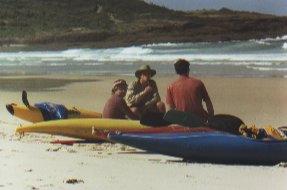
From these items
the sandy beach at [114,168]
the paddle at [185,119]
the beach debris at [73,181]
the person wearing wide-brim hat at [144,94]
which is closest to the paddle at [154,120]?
the paddle at [185,119]

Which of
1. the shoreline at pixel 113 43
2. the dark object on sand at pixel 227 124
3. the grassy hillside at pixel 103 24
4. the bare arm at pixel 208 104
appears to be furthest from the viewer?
the grassy hillside at pixel 103 24

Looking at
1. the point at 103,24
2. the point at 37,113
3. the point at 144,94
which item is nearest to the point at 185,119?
the point at 144,94

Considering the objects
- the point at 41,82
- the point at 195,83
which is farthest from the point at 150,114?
the point at 41,82

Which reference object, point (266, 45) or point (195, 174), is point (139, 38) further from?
point (195, 174)

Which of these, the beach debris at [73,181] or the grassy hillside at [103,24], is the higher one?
the grassy hillside at [103,24]

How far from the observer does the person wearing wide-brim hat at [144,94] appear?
694 cm

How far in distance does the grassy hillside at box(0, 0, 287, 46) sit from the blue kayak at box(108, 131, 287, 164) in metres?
25.3

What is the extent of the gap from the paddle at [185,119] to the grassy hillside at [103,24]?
2525cm

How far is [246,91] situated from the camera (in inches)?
470

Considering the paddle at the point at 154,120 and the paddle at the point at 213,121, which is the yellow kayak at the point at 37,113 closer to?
the paddle at the point at 154,120

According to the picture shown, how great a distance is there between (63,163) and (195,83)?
1.29 m

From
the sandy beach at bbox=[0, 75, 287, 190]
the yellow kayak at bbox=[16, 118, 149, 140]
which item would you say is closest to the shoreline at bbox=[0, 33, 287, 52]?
the sandy beach at bbox=[0, 75, 287, 190]

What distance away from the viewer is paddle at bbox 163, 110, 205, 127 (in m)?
5.74

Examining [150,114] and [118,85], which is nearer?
[150,114]
